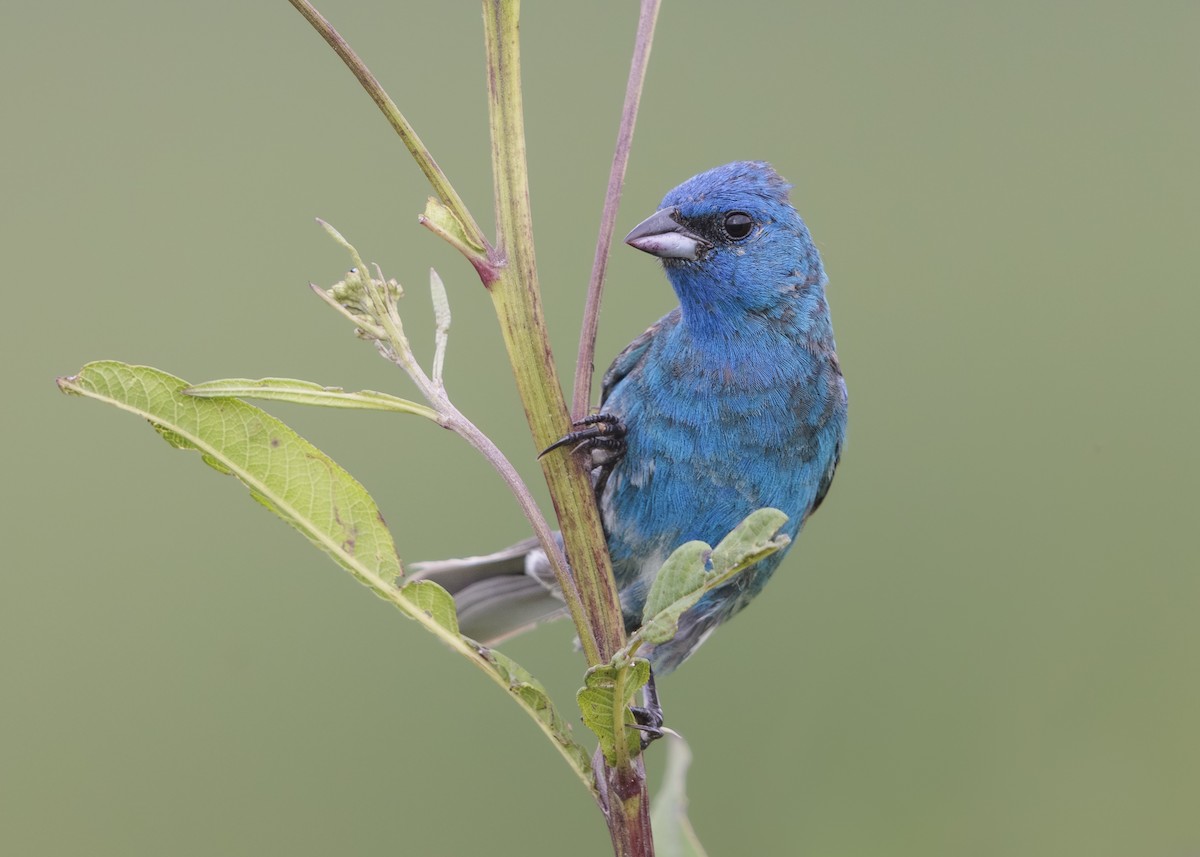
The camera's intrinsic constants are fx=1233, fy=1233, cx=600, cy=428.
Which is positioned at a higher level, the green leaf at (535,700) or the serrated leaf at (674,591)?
the serrated leaf at (674,591)

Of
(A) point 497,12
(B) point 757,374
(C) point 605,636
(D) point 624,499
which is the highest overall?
(A) point 497,12

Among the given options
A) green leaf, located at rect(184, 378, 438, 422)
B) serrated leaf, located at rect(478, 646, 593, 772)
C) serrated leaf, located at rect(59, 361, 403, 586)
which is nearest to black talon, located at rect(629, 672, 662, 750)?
serrated leaf, located at rect(478, 646, 593, 772)

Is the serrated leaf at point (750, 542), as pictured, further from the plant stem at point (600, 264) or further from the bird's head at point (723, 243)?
the bird's head at point (723, 243)

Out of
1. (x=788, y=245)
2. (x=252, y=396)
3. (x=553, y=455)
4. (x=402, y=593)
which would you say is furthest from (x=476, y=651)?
(x=788, y=245)

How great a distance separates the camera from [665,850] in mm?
1430

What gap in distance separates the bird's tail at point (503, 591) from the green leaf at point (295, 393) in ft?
5.45

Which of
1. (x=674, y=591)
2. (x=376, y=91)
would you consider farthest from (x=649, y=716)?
(x=376, y=91)

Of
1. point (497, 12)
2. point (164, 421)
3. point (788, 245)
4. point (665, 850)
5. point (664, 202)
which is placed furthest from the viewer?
point (788, 245)

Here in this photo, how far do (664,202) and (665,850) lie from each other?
143 centimetres

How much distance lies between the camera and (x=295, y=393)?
125 centimetres

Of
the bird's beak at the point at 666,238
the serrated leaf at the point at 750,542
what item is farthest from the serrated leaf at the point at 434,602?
the bird's beak at the point at 666,238

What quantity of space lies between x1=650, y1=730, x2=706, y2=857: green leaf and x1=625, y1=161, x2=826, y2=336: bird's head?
1173 millimetres

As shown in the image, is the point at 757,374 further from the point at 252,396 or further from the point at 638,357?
the point at 252,396

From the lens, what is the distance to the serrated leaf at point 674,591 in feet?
3.81
